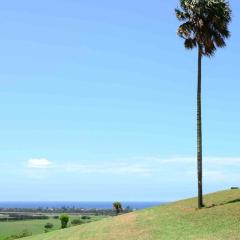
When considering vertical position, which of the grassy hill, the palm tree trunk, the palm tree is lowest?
the grassy hill

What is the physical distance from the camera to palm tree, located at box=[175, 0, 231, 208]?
3950cm

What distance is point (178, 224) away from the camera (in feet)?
110

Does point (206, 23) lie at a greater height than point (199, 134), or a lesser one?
greater

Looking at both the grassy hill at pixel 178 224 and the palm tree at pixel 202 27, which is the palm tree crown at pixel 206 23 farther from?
the grassy hill at pixel 178 224

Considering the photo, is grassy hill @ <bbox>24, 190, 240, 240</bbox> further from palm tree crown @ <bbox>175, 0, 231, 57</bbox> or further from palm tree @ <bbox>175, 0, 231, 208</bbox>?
palm tree crown @ <bbox>175, 0, 231, 57</bbox>

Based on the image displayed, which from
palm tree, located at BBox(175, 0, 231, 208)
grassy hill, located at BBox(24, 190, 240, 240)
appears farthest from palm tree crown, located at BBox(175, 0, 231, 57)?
grassy hill, located at BBox(24, 190, 240, 240)

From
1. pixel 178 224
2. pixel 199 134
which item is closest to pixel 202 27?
pixel 199 134

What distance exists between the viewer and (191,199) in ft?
144

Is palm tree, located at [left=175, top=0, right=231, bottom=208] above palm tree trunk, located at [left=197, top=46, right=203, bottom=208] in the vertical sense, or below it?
above

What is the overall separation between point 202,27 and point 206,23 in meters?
0.41

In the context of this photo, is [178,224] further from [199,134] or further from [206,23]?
[206,23]

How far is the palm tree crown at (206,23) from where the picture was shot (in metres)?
39.6

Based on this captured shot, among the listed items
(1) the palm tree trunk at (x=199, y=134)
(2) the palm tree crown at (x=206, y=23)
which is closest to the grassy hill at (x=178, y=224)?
(1) the palm tree trunk at (x=199, y=134)

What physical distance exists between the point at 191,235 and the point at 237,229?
250cm
